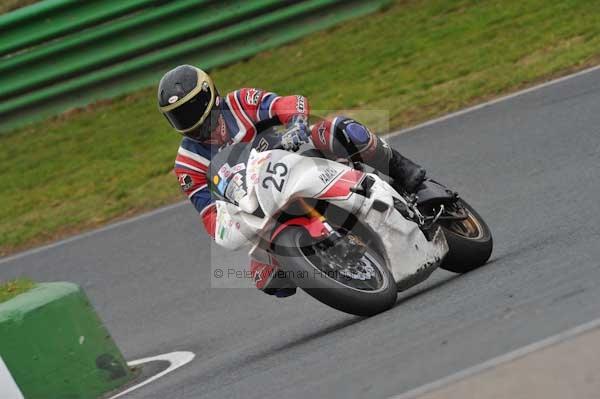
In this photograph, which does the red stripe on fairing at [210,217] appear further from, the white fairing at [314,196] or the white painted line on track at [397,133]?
the white painted line on track at [397,133]

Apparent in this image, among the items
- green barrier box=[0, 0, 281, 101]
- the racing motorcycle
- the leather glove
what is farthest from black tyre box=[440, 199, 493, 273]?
green barrier box=[0, 0, 281, 101]

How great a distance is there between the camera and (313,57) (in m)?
15.1

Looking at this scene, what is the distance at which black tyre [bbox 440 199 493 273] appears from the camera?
23.2 ft

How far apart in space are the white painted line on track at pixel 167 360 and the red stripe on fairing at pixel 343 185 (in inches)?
54.8

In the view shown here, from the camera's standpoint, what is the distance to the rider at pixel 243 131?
6.75m

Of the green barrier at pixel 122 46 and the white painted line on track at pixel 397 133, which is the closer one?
the white painted line on track at pixel 397 133

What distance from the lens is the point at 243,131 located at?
A: 23.4ft

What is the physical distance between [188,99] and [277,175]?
818mm

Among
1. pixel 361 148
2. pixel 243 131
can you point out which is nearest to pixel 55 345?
pixel 243 131

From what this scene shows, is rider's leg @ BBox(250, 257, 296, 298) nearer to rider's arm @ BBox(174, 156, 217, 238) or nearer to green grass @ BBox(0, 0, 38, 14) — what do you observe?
rider's arm @ BBox(174, 156, 217, 238)

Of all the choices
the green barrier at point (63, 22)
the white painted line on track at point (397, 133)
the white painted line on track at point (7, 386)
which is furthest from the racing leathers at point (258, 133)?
the green barrier at point (63, 22)

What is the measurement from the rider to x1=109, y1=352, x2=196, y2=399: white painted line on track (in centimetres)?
75

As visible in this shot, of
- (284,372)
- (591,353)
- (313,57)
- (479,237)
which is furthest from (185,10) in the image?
(591,353)

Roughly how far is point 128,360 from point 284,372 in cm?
194
